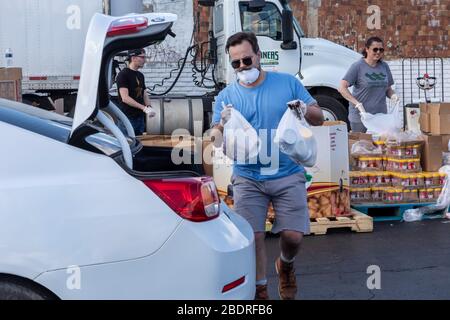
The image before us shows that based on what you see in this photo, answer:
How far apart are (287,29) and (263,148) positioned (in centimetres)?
847

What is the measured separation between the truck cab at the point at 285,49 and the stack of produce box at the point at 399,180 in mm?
4536

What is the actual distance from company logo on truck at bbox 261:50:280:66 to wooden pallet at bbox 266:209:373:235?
570cm

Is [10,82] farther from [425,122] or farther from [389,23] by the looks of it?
[389,23]

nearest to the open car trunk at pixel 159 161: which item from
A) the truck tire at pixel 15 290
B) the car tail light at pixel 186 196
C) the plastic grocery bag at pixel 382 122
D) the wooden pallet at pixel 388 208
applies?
the car tail light at pixel 186 196

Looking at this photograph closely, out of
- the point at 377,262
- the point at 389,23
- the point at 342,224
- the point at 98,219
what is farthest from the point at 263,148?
the point at 389,23

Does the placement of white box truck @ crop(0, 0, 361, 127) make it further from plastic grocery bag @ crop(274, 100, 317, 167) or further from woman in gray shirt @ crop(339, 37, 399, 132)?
plastic grocery bag @ crop(274, 100, 317, 167)

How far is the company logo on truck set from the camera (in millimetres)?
13469

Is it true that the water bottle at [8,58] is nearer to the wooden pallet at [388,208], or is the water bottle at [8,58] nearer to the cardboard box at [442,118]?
the wooden pallet at [388,208]

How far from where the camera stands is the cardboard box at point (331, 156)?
8.32 meters

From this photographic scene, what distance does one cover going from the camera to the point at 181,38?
16641mm

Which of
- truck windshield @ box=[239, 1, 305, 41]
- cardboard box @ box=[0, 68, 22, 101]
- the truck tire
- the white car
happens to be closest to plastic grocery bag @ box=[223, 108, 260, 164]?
the white car

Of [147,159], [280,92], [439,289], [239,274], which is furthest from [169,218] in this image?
[439,289]

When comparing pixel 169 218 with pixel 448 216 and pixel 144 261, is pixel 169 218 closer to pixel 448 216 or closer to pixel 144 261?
pixel 144 261

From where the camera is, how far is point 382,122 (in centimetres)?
917
